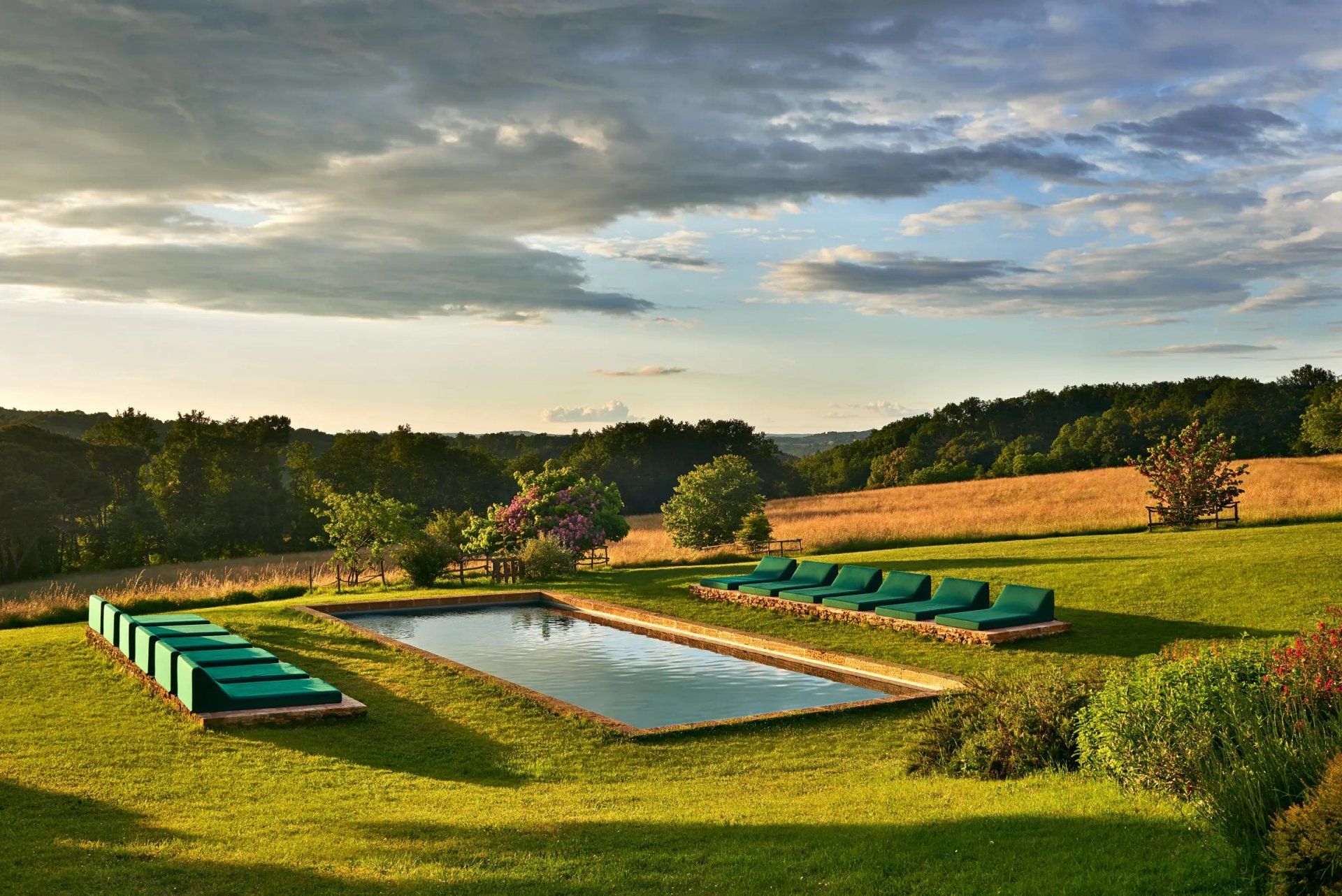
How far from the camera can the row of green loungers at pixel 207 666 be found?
36.5 feet

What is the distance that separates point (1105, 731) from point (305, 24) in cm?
1658

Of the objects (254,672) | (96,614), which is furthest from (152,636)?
(96,614)

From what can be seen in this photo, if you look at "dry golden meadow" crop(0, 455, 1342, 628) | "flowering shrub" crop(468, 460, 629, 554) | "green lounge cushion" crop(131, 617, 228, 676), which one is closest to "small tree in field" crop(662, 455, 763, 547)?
"dry golden meadow" crop(0, 455, 1342, 628)

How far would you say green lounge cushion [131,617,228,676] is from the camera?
43.5 ft

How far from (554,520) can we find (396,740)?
15.9 m

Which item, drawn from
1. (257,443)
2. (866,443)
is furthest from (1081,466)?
(257,443)

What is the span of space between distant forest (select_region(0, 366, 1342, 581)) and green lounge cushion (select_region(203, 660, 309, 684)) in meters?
32.0

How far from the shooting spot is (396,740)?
1055 centimetres

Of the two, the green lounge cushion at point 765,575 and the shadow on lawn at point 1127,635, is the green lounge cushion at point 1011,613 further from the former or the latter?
the green lounge cushion at point 765,575

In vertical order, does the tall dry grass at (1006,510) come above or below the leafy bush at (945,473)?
below

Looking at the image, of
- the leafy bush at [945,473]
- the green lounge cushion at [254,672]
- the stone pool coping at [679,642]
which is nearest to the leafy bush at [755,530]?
the stone pool coping at [679,642]

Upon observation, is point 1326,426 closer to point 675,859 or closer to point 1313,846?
point 1313,846

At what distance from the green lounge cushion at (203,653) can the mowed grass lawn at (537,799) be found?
16.6 inches

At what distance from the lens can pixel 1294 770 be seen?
5.57m
